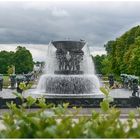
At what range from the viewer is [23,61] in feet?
390

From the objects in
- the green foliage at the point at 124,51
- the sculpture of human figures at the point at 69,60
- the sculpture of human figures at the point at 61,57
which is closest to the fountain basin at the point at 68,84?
the sculpture of human figures at the point at 69,60

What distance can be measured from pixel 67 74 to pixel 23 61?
302 feet

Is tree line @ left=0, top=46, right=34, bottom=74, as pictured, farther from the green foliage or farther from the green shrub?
the green shrub

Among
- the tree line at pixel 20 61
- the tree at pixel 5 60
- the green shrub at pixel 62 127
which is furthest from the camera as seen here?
the tree at pixel 5 60

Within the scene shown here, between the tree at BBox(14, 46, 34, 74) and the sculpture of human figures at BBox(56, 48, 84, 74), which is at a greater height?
the tree at BBox(14, 46, 34, 74)

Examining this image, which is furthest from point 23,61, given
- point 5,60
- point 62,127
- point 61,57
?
point 62,127

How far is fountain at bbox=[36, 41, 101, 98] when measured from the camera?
26.8 meters

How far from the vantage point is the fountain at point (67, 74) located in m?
26.8

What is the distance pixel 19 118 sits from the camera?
4.06 metres

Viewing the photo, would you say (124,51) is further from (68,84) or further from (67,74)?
(68,84)

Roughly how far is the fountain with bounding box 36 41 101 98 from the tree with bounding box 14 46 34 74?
89430 mm

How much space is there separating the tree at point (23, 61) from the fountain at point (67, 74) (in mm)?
89430

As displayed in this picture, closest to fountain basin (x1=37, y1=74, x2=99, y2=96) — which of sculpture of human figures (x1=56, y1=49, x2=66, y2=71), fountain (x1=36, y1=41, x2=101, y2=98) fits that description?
fountain (x1=36, y1=41, x2=101, y2=98)

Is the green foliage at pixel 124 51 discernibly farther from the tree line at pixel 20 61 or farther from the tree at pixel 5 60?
the tree at pixel 5 60
